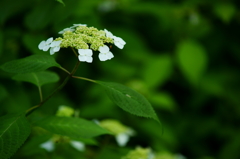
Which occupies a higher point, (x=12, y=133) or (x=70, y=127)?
(x=70, y=127)

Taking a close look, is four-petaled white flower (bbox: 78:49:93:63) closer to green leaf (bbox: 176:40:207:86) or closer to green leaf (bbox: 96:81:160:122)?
green leaf (bbox: 96:81:160:122)

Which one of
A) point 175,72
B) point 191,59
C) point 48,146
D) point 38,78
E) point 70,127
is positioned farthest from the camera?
point 175,72

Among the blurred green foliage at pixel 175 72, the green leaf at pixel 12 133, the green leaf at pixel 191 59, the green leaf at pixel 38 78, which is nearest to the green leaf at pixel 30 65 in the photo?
the green leaf at pixel 12 133

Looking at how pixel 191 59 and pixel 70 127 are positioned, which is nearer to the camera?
pixel 70 127

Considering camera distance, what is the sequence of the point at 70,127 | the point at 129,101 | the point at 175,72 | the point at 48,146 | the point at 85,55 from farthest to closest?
the point at 175,72
the point at 48,146
the point at 70,127
the point at 129,101
the point at 85,55

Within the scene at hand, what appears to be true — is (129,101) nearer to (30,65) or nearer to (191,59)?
(30,65)

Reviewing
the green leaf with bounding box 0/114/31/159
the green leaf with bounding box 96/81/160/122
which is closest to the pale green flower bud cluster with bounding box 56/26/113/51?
the green leaf with bounding box 96/81/160/122

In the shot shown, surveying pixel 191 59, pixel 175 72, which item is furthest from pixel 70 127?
pixel 175 72

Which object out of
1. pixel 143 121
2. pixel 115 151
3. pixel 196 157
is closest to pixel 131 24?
pixel 143 121

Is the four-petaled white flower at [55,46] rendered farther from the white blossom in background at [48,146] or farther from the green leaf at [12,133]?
the white blossom in background at [48,146]
